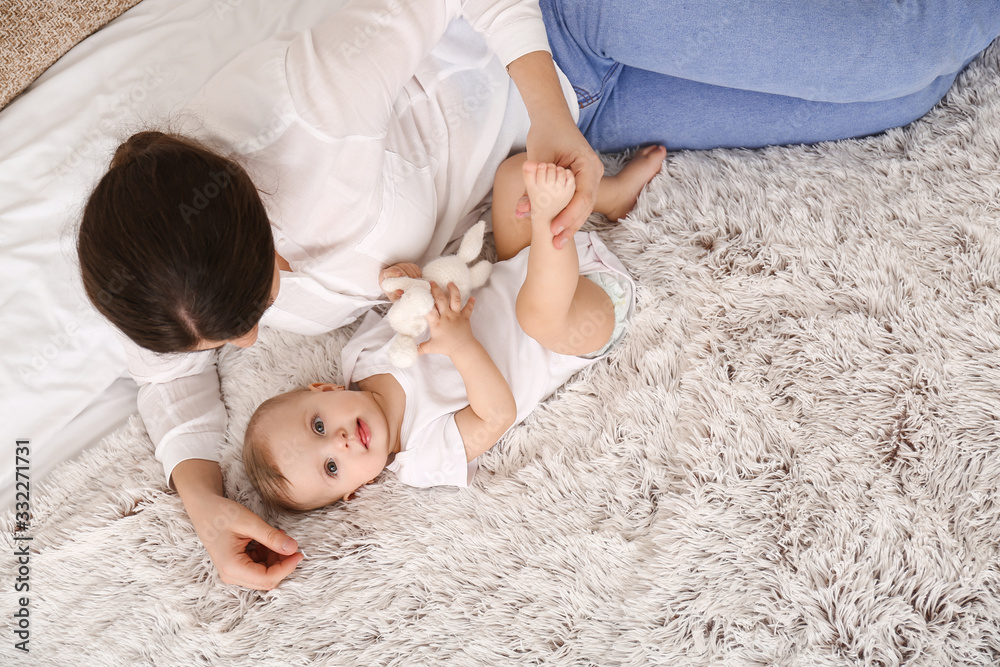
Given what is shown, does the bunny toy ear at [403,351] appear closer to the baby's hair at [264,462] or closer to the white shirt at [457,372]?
the white shirt at [457,372]

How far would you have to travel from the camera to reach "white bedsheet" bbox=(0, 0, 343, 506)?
1.02 m

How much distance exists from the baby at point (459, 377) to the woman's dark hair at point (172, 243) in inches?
11.6

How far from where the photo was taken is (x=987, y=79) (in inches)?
41.0

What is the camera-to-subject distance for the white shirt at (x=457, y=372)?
1.00 meters

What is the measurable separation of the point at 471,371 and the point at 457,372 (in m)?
0.11

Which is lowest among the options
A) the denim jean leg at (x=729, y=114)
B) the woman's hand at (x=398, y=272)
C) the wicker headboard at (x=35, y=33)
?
the woman's hand at (x=398, y=272)

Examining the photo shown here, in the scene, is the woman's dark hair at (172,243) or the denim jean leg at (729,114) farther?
the denim jean leg at (729,114)

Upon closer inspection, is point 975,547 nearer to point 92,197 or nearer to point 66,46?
point 92,197

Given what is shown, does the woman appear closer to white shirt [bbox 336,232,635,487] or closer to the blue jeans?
the blue jeans

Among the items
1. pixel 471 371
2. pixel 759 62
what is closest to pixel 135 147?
pixel 471 371

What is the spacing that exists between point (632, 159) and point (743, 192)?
201 millimetres

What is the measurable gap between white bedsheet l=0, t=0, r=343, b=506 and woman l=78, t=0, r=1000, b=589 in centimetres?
14

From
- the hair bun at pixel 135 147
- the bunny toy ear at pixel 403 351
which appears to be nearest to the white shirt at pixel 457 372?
the bunny toy ear at pixel 403 351

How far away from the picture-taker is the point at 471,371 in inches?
37.0
